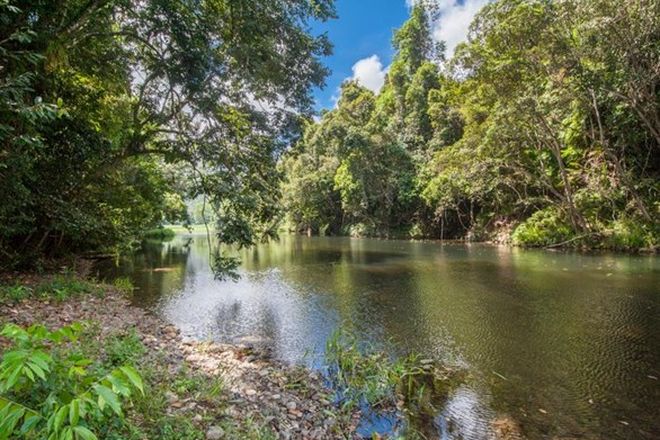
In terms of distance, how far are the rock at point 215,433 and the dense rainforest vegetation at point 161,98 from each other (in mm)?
5482

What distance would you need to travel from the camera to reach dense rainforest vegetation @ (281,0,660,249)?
18.2 m

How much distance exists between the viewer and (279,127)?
1185cm

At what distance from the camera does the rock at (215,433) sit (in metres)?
3.49

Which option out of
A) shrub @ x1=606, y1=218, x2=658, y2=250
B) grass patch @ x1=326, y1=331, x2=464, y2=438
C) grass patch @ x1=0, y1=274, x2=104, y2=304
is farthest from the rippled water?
shrub @ x1=606, y1=218, x2=658, y2=250

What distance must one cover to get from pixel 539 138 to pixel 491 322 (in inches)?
769

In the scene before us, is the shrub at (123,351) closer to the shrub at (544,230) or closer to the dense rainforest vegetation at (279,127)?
the dense rainforest vegetation at (279,127)

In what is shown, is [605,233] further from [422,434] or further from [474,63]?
[422,434]

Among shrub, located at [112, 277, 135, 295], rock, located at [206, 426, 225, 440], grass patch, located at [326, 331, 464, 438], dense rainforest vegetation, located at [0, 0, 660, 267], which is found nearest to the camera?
rock, located at [206, 426, 225, 440]

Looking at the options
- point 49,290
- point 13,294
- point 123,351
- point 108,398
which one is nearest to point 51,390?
point 108,398

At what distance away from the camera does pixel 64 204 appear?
10875mm

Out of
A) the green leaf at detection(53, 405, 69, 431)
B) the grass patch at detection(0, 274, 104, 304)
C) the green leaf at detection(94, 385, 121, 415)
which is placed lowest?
the grass patch at detection(0, 274, 104, 304)

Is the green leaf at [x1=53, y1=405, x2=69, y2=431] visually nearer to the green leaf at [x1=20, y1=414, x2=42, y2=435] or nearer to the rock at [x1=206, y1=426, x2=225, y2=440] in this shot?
the green leaf at [x1=20, y1=414, x2=42, y2=435]

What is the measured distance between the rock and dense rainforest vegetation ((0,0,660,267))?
12.4 ft

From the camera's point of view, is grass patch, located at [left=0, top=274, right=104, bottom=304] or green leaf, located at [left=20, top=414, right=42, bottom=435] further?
grass patch, located at [left=0, top=274, right=104, bottom=304]
